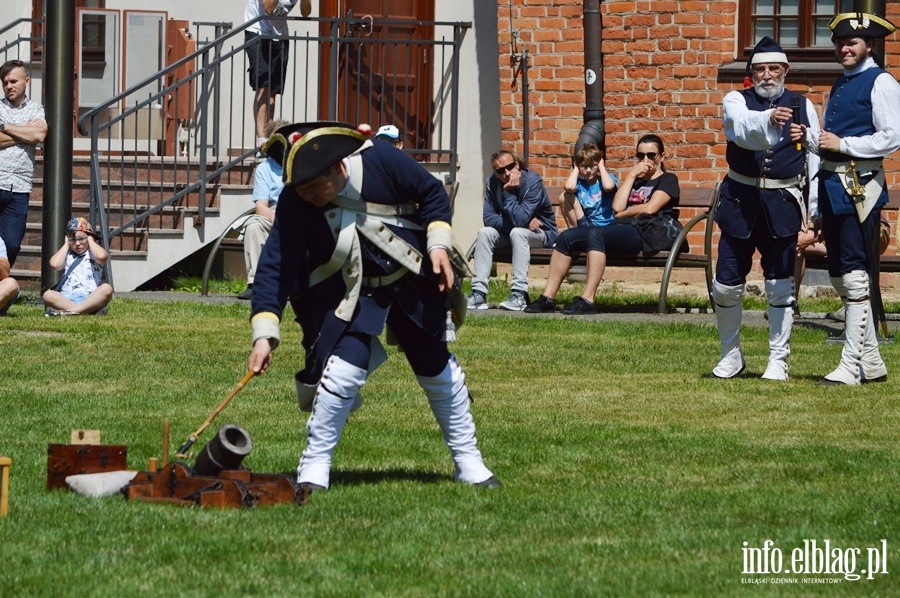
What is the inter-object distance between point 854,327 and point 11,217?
Answer: 7170mm

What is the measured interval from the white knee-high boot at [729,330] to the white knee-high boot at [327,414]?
4.20 m

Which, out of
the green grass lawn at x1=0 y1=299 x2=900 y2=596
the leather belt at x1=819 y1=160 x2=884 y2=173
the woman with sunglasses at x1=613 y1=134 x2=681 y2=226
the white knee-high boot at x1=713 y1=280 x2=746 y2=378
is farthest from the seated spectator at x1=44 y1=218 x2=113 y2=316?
the leather belt at x1=819 y1=160 x2=884 y2=173

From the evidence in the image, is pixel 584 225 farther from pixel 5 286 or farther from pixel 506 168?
pixel 5 286

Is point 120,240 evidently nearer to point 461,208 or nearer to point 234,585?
point 461,208

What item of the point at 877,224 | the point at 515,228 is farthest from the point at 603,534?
the point at 515,228

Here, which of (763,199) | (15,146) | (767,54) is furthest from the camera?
(15,146)

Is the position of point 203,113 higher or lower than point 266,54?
lower

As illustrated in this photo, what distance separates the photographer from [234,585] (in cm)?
480

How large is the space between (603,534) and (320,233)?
1582 mm

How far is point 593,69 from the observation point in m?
16.0

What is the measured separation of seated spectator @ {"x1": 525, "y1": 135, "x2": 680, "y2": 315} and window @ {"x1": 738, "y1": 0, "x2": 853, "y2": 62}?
2224 millimetres

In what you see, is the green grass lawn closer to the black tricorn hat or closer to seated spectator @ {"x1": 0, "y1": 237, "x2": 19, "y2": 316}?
seated spectator @ {"x1": 0, "y1": 237, "x2": 19, "y2": 316}

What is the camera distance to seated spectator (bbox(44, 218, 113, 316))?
42.8 ft

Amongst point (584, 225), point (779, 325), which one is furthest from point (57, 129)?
point (779, 325)
